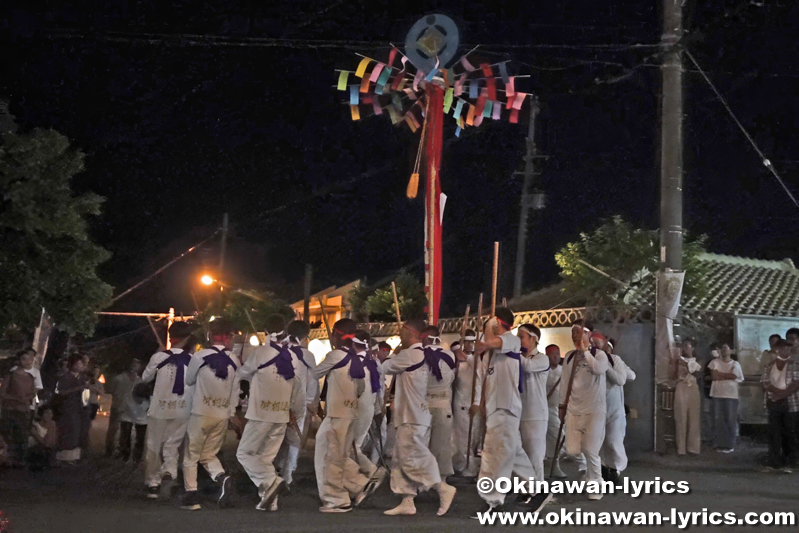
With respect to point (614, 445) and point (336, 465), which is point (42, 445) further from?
point (614, 445)

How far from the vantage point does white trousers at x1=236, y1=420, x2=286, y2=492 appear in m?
8.94

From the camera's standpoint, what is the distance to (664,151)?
1494 centimetres

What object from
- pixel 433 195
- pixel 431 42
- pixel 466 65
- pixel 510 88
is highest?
pixel 431 42

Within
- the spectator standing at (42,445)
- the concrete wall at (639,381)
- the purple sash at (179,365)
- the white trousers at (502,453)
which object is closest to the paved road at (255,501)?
the white trousers at (502,453)

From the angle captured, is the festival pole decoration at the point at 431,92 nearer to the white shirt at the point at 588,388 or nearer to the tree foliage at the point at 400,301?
the white shirt at the point at 588,388

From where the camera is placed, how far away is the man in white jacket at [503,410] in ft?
27.2

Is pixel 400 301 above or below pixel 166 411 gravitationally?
above

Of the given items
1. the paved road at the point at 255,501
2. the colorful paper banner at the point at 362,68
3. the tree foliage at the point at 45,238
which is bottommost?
the paved road at the point at 255,501

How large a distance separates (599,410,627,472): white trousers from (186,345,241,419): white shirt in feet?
14.3

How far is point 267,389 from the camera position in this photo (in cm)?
910

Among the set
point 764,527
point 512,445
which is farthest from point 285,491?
point 764,527

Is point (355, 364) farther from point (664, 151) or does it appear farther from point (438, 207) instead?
point (664, 151)

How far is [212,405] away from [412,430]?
209 centimetres

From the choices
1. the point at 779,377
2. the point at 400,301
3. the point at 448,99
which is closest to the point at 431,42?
the point at 448,99
